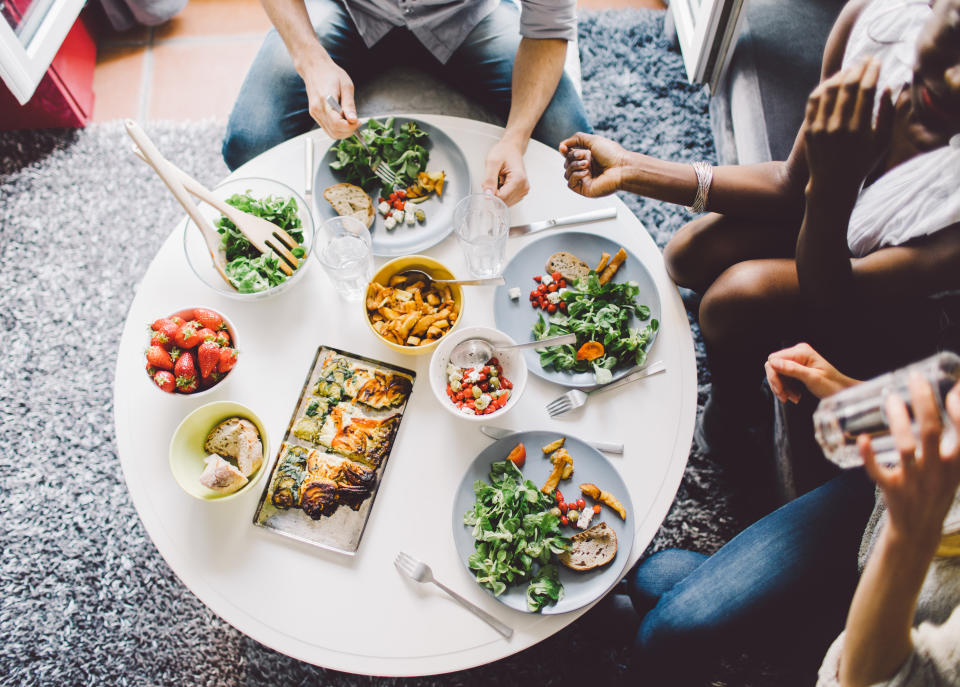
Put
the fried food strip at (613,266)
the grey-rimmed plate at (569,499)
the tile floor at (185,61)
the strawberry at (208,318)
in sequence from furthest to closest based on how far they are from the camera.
Result: the tile floor at (185,61) < the fried food strip at (613,266) < the strawberry at (208,318) < the grey-rimmed plate at (569,499)

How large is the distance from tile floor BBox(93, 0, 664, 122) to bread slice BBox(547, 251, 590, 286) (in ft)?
5.90

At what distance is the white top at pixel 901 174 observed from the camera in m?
1.23

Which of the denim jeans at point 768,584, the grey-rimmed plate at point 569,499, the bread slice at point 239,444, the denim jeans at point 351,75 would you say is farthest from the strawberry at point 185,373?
the denim jeans at point 768,584

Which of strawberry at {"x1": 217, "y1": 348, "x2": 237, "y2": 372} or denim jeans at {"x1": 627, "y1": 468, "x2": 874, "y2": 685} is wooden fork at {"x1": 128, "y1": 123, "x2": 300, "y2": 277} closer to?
strawberry at {"x1": 217, "y1": 348, "x2": 237, "y2": 372}

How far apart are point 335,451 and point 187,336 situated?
1.21ft

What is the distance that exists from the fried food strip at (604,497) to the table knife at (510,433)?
0.29 feet

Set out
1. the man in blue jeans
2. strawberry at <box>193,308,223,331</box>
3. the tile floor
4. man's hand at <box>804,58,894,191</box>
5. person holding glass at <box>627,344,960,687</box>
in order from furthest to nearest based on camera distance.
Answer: the tile floor, the man in blue jeans, strawberry at <box>193,308,223,331</box>, man's hand at <box>804,58,894,191</box>, person holding glass at <box>627,344,960,687</box>

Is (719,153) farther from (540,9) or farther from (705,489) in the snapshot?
(705,489)

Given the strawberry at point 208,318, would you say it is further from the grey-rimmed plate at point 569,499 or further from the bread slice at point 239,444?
the grey-rimmed plate at point 569,499

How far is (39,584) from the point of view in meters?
1.87

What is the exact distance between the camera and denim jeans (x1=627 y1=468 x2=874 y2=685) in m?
1.28

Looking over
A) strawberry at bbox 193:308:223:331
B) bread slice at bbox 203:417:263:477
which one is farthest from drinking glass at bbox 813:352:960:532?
strawberry at bbox 193:308:223:331

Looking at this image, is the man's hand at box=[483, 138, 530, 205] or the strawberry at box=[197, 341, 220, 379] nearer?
the strawberry at box=[197, 341, 220, 379]

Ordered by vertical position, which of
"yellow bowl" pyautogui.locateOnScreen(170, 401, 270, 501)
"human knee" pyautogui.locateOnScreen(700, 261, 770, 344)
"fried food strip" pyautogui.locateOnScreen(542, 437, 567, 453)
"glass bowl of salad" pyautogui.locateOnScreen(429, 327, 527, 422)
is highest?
"yellow bowl" pyautogui.locateOnScreen(170, 401, 270, 501)
